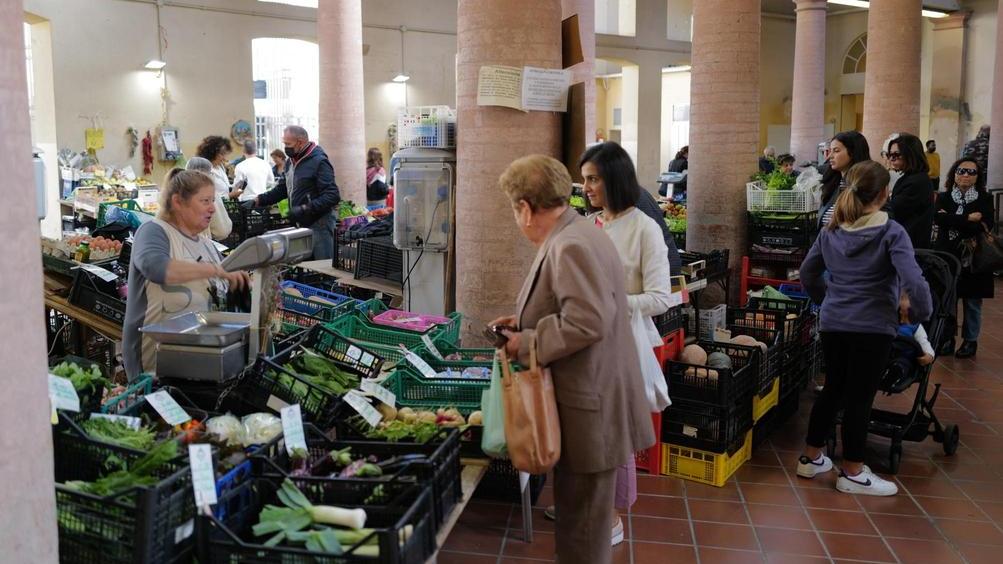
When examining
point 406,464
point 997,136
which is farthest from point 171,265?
point 997,136

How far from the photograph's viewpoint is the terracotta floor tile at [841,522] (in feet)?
14.4

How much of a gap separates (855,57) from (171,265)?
1009 inches

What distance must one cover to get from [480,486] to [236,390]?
156 centimetres

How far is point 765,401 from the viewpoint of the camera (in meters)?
5.49

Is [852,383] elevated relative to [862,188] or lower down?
lower down

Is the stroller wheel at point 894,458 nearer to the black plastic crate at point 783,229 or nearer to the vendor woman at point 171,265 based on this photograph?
the black plastic crate at point 783,229

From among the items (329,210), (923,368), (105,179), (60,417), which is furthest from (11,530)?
(105,179)

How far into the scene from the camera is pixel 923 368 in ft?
17.0

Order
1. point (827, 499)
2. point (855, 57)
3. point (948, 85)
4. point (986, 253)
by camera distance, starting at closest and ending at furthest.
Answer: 1. point (827, 499)
2. point (986, 253)
3. point (948, 85)
4. point (855, 57)

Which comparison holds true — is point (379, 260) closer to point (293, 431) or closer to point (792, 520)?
point (792, 520)

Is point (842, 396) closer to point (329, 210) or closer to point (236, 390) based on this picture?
point (236, 390)

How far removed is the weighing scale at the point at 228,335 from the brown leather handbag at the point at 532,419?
121 cm

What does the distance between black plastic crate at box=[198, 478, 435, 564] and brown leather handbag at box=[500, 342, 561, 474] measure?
0.34 metres

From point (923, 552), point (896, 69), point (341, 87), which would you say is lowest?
point (923, 552)
